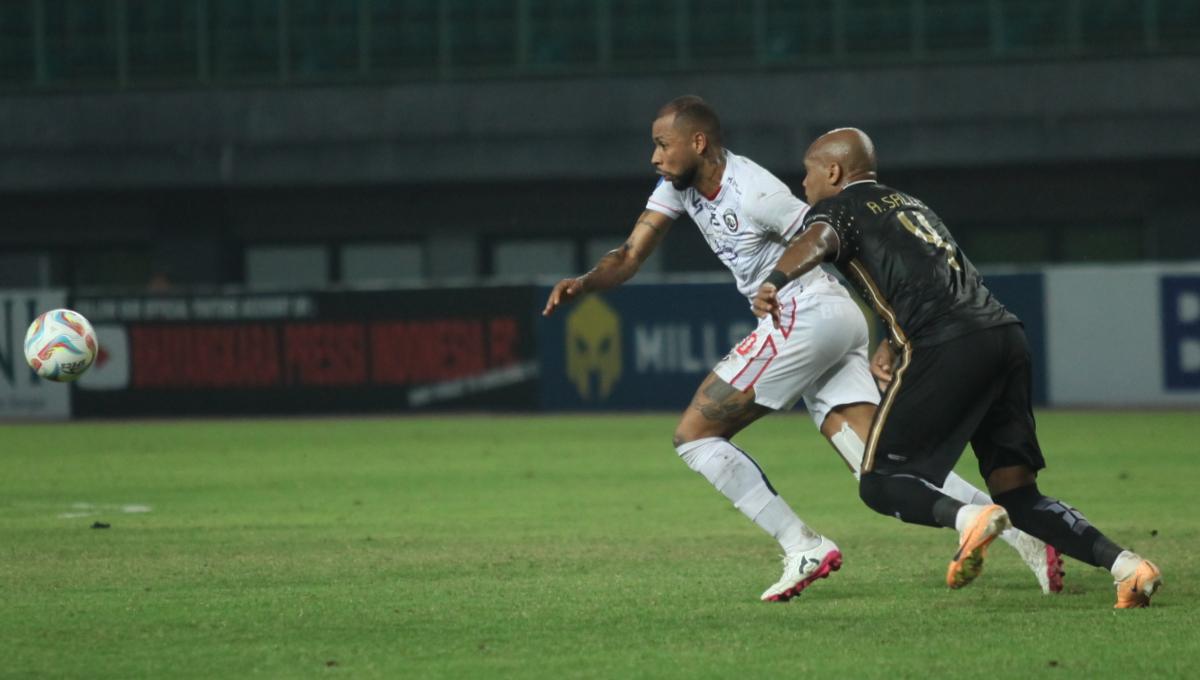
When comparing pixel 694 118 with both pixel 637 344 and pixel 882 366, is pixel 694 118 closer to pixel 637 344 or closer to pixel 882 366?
pixel 882 366

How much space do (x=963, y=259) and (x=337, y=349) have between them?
742 inches

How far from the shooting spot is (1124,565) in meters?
7.64

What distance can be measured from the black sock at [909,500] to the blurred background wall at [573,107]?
26390 mm

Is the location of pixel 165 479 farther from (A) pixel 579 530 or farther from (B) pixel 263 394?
(B) pixel 263 394

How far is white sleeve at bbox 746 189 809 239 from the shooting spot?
28.3 ft

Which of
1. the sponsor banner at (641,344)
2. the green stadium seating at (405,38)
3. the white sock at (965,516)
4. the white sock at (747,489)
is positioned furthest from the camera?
the green stadium seating at (405,38)

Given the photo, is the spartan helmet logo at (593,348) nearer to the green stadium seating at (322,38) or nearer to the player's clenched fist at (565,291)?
the green stadium seating at (322,38)

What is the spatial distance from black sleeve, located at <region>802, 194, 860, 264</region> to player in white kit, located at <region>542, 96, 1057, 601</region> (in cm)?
57

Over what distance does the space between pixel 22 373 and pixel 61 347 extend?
1428 cm

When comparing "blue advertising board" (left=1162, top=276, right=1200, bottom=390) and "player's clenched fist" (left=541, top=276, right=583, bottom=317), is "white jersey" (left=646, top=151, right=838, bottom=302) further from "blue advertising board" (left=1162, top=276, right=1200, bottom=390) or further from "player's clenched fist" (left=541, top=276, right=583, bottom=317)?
"blue advertising board" (left=1162, top=276, right=1200, bottom=390)

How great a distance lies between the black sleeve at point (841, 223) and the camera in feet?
25.4

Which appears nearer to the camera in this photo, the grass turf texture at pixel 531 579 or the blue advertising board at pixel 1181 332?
the grass turf texture at pixel 531 579

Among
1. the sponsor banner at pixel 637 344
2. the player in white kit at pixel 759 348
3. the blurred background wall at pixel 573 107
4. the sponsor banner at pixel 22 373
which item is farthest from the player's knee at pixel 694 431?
the blurred background wall at pixel 573 107

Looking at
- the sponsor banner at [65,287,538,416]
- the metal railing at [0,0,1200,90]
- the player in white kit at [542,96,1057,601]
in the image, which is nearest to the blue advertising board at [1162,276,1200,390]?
the sponsor banner at [65,287,538,416]
